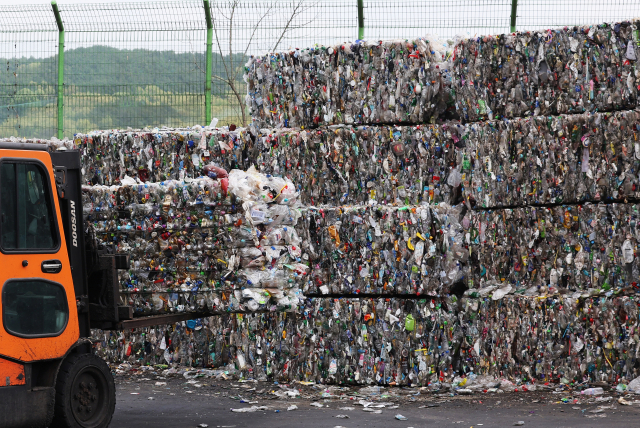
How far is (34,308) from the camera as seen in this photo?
618 cm

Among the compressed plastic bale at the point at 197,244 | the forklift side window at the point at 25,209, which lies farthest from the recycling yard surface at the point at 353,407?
the forklift side window at the point at 25,209

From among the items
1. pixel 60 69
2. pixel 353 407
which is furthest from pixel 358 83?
pixel 60 69

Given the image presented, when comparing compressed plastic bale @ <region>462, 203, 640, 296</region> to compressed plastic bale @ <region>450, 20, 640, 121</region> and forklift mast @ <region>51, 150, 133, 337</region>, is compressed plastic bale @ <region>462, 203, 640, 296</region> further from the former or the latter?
forklift mast @ <region>51, 150, 133, 337</region>

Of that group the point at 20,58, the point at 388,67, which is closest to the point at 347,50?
the point at 388,67

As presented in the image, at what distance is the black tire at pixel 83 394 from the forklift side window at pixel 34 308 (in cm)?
31

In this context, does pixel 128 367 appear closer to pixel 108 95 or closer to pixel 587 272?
pixel 108 95

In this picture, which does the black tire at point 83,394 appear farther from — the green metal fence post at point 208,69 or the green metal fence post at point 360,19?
the green metal fence post at point 360,19

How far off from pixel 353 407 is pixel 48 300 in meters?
2.85

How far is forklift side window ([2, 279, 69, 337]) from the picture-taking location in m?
6.01

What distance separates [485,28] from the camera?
10664mm

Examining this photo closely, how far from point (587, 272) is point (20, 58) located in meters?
8.17

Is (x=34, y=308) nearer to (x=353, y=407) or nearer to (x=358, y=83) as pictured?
(x=353, y=407)

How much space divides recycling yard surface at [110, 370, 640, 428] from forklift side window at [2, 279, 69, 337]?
123 cm

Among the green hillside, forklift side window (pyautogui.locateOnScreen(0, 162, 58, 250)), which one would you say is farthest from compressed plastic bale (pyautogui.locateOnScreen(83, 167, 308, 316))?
the green hillside
